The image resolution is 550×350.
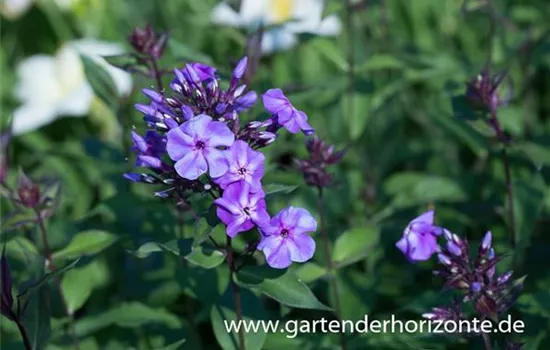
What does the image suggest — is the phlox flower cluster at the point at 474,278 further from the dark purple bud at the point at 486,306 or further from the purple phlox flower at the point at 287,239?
the purple phlox flower at the point at 287,239

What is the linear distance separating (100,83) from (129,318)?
30.5 inches

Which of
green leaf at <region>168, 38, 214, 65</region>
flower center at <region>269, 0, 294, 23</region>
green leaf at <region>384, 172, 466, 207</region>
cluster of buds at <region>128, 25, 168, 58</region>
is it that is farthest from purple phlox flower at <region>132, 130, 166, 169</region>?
flower center at <region>269, 0, 294, 23</region>

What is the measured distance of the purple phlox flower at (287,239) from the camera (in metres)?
1.87

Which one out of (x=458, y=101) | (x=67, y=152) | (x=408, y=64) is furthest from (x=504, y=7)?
(x=67, y=152)

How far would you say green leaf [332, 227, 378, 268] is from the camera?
8.61ft

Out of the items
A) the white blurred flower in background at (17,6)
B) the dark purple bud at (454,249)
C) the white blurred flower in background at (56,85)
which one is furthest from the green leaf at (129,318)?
the white blurred flower in background at (17,6)

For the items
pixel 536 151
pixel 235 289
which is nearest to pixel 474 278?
pixel 235 289

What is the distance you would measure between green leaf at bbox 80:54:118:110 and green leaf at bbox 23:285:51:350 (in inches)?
31.7

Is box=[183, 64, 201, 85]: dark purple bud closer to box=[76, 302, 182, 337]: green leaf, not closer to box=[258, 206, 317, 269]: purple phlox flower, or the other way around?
box=[258, 206, 317, 269]: purple phlox flower

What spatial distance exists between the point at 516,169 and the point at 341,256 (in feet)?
3.55

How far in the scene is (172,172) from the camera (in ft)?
6.48

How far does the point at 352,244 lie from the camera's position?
2650 millimetres

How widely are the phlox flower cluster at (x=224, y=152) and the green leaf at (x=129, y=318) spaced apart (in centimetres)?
82

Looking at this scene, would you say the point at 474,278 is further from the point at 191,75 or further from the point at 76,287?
the point at 76,287
